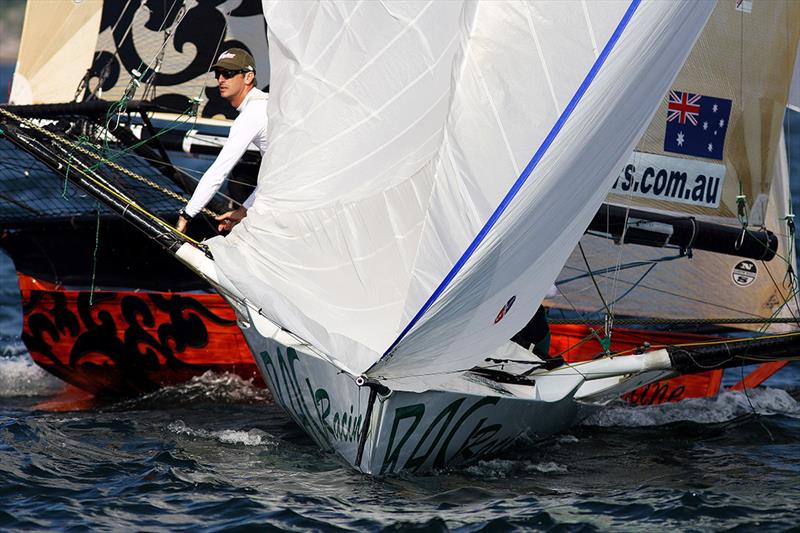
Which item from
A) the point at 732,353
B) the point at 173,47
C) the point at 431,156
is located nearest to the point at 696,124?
the point at 732,353

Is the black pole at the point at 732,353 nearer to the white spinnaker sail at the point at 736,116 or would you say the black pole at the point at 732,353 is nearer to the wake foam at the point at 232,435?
the white spinnaker sail at the point at 736,116

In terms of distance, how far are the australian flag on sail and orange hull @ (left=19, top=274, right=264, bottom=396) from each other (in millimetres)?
3161

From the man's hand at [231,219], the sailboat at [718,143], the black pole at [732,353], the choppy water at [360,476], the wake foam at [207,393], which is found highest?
the sailboat at [718,143]

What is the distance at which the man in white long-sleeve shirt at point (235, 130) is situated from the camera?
23.4 ft

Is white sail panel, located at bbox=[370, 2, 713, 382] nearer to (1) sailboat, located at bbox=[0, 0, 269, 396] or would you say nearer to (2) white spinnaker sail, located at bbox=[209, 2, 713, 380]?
(2) white spinnaker sail, located at bbox=[209, 2, 713, 380]

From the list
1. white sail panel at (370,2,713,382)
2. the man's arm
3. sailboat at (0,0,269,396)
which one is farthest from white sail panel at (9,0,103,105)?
white sail panel at (370,2,713,382)

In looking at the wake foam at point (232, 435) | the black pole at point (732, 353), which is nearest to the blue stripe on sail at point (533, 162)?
the black pole at point (732, 353)

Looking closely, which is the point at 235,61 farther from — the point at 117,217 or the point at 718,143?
the point at 718,143

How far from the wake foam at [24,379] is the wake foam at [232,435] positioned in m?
2.14

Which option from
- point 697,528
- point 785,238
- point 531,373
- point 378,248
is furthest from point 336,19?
point 785,238

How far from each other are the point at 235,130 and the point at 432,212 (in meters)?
2.19

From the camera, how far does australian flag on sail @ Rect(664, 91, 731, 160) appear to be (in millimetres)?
8227

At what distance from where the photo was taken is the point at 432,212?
554 centimetres

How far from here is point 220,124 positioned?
32.5ft
